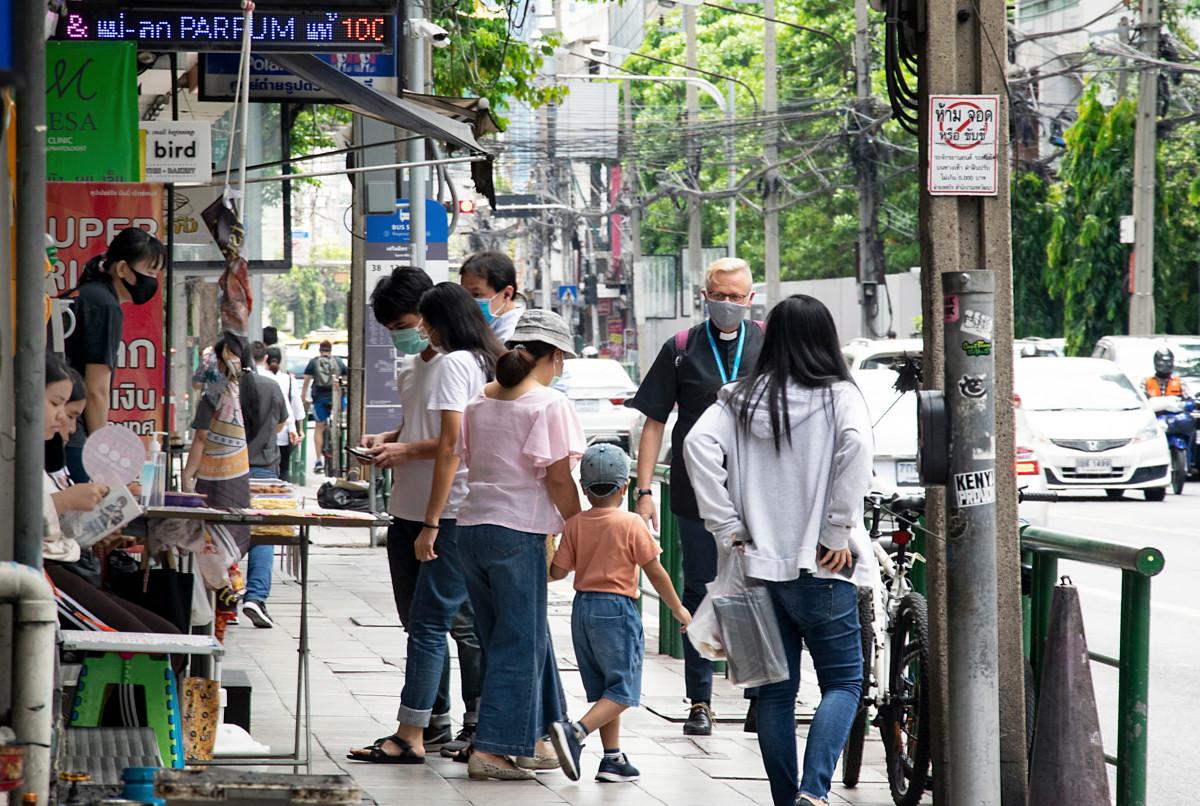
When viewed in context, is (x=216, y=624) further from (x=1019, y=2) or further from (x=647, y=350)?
(x=647, y=350)

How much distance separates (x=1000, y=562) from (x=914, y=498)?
820 mm

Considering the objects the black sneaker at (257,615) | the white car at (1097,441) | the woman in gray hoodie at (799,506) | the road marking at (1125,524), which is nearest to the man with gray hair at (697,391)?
the woman in gray hoodie at (799,506)

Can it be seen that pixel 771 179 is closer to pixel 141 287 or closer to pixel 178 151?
pixel 178 151

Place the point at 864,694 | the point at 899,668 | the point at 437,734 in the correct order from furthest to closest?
the point at 437,734
the point at 864,694
the point at 899,668

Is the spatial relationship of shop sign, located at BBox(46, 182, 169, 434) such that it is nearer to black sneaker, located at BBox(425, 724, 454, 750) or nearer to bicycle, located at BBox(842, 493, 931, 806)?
black sneaker, located at BBox(425, 724, 454, 750)

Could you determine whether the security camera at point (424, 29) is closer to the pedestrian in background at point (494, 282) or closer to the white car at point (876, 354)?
the pedestrian in background at point (494, 282)

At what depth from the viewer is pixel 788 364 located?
5910mm

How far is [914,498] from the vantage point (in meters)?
6.95

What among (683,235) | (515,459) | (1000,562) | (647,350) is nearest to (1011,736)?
(1000,562)

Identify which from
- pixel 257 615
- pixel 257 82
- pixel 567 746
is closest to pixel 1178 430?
pixel 257 615

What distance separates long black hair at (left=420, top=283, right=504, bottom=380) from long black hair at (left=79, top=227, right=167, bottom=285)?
135 cm

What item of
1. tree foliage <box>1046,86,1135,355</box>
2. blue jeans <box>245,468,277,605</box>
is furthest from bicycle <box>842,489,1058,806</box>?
tree foliage <box>1046,86,1135,355</box>

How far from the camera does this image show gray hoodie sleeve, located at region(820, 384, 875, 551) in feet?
18.8

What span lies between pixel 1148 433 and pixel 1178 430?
7.18 feet
